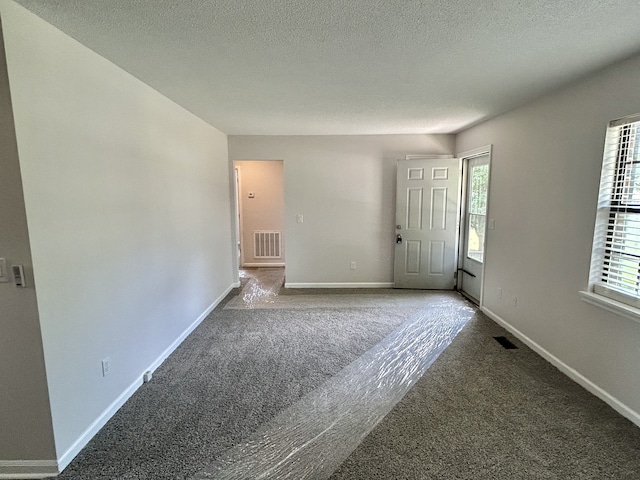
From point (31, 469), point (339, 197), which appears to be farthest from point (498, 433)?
point (339, 197)

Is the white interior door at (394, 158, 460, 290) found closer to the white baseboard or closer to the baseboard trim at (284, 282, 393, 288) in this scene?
the baseboard trim at (284, 282, 393, 288)

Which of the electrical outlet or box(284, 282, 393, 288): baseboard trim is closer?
the electrical outlet

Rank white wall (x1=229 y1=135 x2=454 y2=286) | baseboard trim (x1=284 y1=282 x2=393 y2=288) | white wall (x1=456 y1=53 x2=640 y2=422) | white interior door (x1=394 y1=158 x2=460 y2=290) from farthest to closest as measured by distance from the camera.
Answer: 1. baseboard trim (x1=284 y1=282 x2=393 y2=288)
2. white wall (x1=229 y1=135 x2=454 y2=286)
3. white interior door (x1=394 y1=158 x2=460 y2=290)
4. white wall (x1=456 y1=53 x2=640 y2=422)

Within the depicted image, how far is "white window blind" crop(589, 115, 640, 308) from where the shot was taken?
2064 millimetres

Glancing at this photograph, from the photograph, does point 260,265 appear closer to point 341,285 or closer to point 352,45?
point 341,285

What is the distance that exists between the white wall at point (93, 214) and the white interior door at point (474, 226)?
3553 millimetres

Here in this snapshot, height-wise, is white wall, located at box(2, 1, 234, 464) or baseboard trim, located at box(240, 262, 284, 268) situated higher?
white wall, located at box(2, 1, 234, 464)

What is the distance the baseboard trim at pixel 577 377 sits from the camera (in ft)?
6.56

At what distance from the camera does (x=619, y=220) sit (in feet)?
7.18

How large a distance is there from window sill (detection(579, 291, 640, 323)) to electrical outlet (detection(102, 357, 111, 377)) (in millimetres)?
3313

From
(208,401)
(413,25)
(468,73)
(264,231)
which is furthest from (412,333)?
(264,231)

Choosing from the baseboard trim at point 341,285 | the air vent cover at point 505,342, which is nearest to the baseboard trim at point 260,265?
the baseboard trim at point 341,285

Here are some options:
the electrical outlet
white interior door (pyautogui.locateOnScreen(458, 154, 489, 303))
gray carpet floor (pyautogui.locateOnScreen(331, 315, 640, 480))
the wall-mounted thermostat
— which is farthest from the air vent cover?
the wall-mounted thermostat

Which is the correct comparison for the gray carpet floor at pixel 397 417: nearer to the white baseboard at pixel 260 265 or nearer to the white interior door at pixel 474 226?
the white interior door at pixel 474 226
